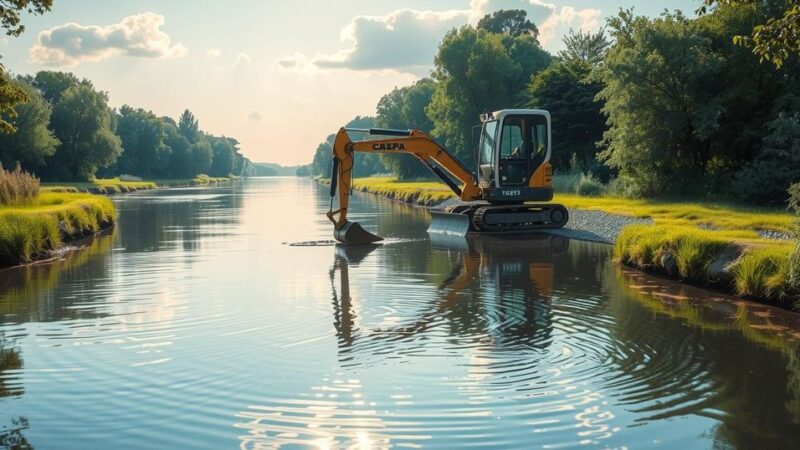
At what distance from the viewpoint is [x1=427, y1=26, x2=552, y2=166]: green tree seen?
6775 cm

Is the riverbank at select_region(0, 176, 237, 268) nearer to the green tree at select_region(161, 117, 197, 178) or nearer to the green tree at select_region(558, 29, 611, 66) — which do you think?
the green tree at select_region(558, 29, 611, 66)

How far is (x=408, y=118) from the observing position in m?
100

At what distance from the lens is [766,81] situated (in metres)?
29.8

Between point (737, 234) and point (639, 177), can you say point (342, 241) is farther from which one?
A: point (639, 177)

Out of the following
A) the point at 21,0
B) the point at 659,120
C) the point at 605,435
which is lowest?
the point at 605,435

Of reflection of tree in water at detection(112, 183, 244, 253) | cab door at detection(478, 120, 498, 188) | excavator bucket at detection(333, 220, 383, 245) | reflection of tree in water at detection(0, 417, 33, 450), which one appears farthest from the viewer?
cab door at detection(478, 120, 498, 188)

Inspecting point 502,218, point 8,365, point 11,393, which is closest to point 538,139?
point 502,218

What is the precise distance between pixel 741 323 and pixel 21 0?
17.5 metres

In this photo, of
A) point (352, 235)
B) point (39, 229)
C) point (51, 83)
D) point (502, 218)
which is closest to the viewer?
point (39, 229)

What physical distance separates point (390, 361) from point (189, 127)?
576 feet

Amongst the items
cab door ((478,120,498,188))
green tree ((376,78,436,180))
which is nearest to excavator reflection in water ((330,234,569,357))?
cab door ((478,120,498,188))

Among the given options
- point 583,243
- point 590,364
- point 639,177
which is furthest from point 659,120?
point 590,364

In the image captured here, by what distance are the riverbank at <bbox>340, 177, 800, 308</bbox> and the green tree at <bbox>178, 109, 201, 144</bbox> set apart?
6288 inches

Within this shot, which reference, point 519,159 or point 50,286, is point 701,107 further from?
point 50,286
